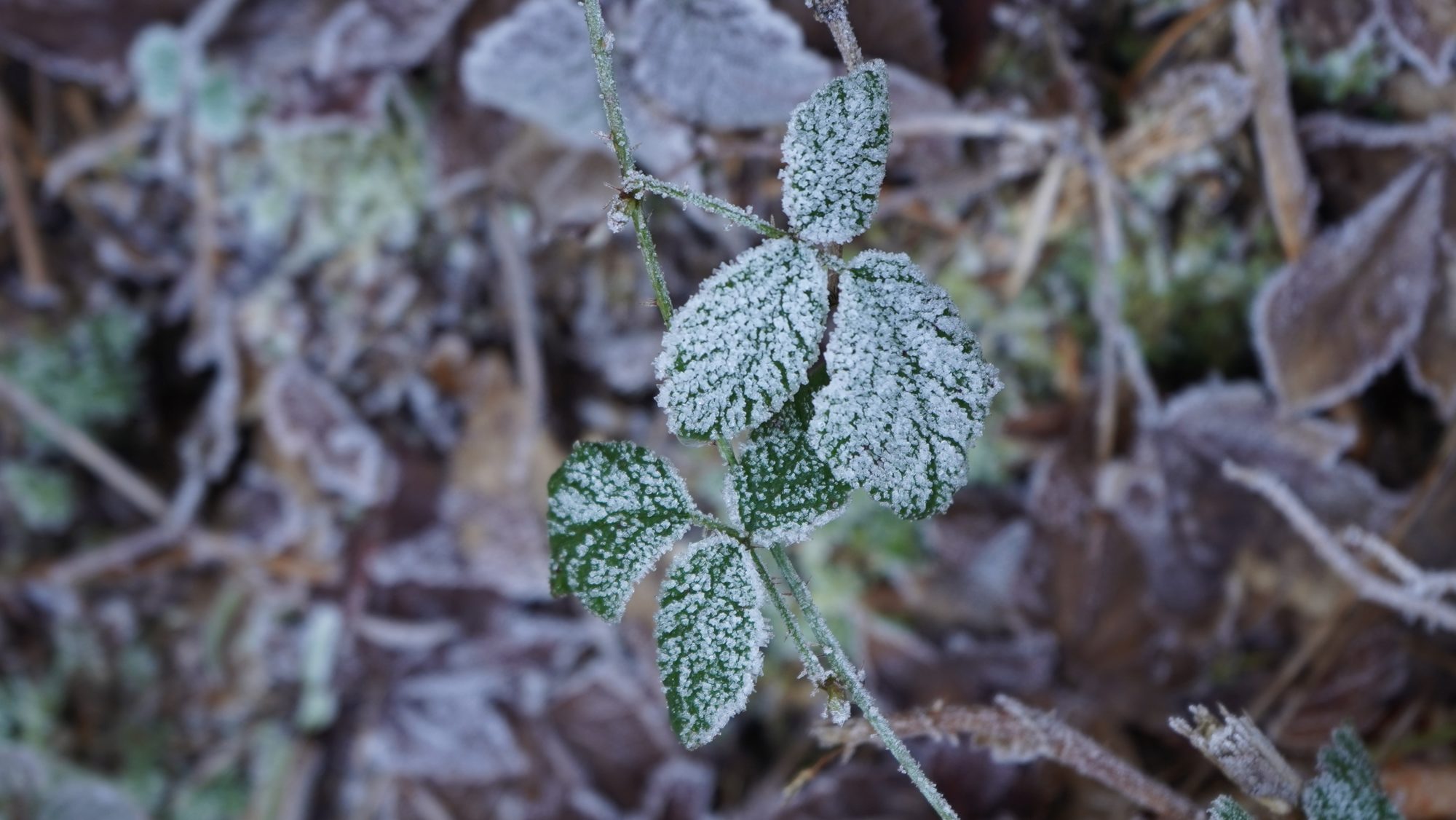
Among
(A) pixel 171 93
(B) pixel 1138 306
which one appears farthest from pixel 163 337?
(B) pixel 1138 306

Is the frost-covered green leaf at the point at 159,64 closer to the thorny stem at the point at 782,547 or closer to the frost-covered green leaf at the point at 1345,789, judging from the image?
the thorny stem at the point at 782,547

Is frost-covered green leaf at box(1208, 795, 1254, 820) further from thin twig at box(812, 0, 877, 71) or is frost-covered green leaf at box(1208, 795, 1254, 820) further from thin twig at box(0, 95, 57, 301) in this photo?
thin twig at box(0, 95, 57, 301)

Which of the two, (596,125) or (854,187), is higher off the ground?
(596,125)

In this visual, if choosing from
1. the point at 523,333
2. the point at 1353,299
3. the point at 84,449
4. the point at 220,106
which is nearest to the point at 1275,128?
the point at 1353,299

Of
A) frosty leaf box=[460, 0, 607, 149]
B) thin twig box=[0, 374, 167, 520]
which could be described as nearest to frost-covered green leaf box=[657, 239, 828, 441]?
frosty leaf box=[460, 0, 607, 149]

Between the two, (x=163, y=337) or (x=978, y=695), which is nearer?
(x=978, y=695)

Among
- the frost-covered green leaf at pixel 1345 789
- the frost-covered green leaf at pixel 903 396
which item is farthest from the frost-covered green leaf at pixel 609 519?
the frost-covered green leaf at pixel 1345 789

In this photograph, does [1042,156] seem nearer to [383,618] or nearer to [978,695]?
[978,695]
